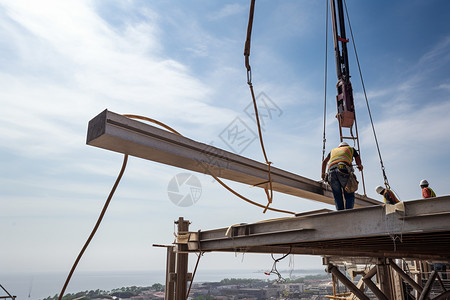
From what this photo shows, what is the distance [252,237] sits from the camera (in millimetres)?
5652

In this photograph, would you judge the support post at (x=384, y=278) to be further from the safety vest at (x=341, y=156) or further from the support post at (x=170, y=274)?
the support post at (x=170, y=274)

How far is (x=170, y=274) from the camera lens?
25.5 feet

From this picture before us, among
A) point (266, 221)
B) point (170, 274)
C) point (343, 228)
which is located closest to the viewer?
point (343, 228)

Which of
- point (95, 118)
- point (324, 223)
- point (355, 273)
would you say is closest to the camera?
point (95, 118)

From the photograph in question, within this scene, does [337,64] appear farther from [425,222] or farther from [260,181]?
[425,222]

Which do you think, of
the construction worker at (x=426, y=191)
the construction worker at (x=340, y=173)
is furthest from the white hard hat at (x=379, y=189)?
the construction worker at (x=340, y=173)

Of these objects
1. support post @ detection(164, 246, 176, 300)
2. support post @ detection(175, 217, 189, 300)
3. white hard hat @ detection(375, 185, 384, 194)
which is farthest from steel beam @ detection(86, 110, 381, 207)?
white hard hat @ detection(375, 185, 384, 194)

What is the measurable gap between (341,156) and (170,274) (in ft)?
15.6

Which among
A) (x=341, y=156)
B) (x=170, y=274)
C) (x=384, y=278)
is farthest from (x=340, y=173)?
(x=170, y=274)

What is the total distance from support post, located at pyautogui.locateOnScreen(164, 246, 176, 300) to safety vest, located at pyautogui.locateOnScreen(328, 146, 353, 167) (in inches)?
164

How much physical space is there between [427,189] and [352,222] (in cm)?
658

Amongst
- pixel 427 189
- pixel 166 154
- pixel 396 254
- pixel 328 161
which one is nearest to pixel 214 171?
pixel 166 154

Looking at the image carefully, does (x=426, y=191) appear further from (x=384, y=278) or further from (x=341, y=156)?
(x=341, y=156)

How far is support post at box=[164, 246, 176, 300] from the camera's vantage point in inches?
304
